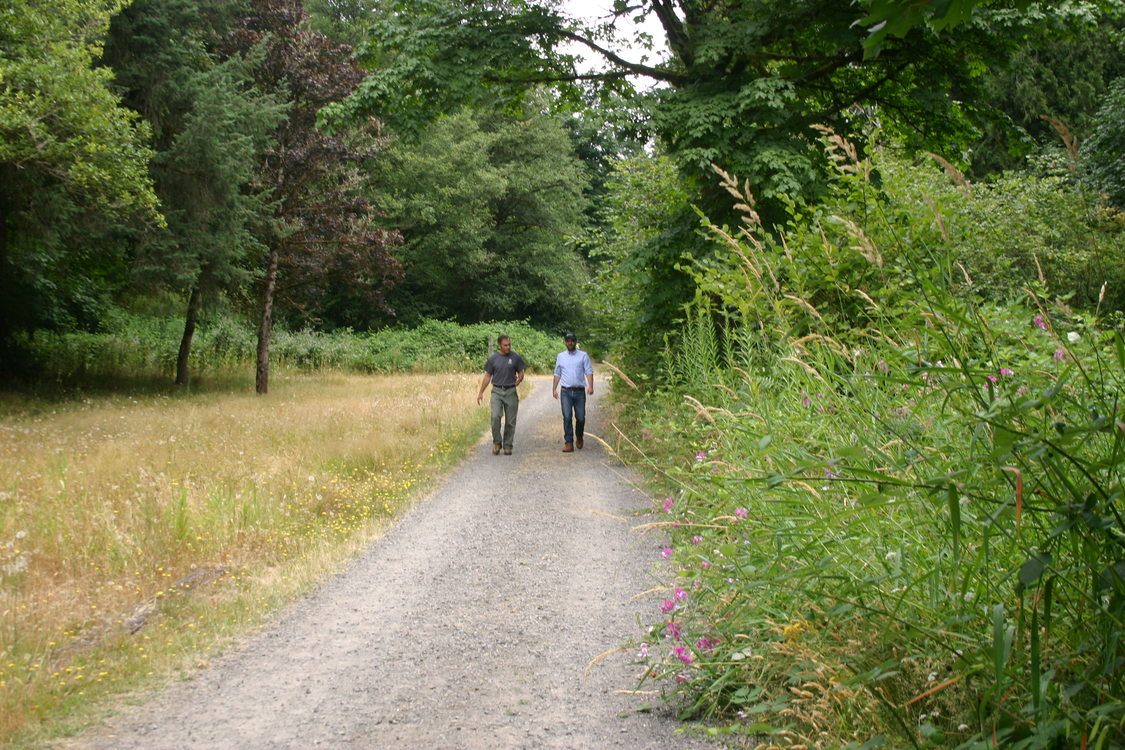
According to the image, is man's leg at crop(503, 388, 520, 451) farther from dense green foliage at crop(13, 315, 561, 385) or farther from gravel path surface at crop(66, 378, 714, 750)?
dense green foliage at crop(13, 315, 561, 385)

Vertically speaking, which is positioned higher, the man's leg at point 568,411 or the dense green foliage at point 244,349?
the dense green foliage at point 244,349

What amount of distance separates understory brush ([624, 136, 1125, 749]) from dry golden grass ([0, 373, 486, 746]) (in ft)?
9.91

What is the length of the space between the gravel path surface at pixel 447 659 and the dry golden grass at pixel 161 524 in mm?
412

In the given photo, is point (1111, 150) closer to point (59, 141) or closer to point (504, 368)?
point (504, 368)

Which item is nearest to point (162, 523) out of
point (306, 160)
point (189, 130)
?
point (189, 130)

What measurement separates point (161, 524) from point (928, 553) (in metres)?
6.47

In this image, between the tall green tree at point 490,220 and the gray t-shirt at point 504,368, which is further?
the tall green tree at point 490,220

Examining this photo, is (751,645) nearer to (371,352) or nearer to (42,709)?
(42,709)

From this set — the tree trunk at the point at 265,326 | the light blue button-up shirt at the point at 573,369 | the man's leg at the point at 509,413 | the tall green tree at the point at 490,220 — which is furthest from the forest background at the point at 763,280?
the tall green tree at the point at 490,220

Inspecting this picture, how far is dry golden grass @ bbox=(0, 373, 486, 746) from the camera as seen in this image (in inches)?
181

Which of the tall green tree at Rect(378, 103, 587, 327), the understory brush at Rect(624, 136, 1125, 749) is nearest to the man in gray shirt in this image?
the understory brush at Rect(624, 136, 1125, 749)

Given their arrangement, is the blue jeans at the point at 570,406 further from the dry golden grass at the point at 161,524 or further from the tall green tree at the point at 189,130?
the tall green tree at the point at 189,130

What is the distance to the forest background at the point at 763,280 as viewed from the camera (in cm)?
244

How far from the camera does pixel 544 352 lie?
39.0 meters
